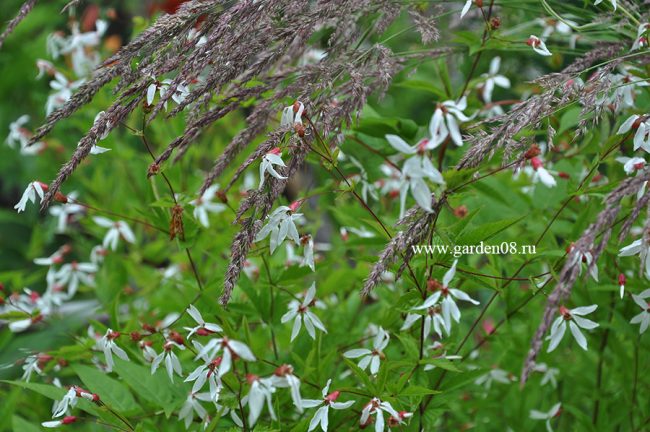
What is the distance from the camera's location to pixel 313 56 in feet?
5.72

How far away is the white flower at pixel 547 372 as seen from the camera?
53.0 inches

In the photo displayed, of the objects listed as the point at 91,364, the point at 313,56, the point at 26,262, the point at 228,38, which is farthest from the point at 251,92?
the point at 26,262

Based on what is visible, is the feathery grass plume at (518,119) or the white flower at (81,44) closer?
the feathery grass plume at (518,119)

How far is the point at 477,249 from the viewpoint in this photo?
1.12 meters

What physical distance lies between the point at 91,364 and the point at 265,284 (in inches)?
14.8

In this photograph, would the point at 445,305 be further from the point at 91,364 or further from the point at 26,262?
the point at 26,262

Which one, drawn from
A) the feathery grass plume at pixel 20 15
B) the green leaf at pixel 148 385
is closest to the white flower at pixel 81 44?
the feathery grass plume at pixel 20 15

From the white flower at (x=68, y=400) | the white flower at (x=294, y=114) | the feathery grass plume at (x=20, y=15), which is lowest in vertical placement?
the white flower at (x=68, y=400)

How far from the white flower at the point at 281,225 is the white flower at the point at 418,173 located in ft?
0.66

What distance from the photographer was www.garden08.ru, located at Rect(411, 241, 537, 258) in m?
0.99

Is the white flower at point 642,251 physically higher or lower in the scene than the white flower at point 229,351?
lower

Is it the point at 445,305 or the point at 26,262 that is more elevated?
the point at 445,305

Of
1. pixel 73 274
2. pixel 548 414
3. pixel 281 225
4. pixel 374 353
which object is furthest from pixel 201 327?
pixel 73 274

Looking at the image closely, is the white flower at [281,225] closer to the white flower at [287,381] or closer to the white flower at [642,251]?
the white flower at [287,381]
